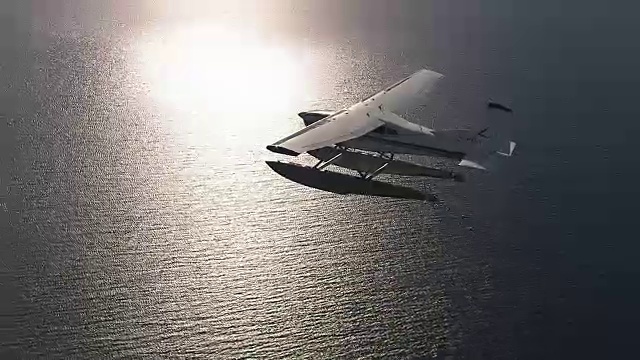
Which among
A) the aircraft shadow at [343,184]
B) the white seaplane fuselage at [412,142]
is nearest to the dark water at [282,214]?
the aircraft shadow at [343,184]

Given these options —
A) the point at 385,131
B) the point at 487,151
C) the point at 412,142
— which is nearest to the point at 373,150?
the point at 385,131

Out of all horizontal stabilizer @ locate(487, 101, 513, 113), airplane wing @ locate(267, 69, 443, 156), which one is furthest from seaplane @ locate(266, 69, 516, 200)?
horizontal stabilizer @ locate(487, 101, 513, 113)

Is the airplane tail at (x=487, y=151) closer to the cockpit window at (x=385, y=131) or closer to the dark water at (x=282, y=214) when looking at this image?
the dark water at (x=282, y=214)

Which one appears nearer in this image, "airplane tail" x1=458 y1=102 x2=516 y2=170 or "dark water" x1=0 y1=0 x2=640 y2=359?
"dark water" x1=0 y1=0 x2=640 y2=359

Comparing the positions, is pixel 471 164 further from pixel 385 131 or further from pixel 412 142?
pixel 385 131

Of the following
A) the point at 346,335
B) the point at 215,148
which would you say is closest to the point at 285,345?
the point at 346,335

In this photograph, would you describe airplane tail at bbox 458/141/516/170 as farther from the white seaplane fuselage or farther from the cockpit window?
the cockpit window
